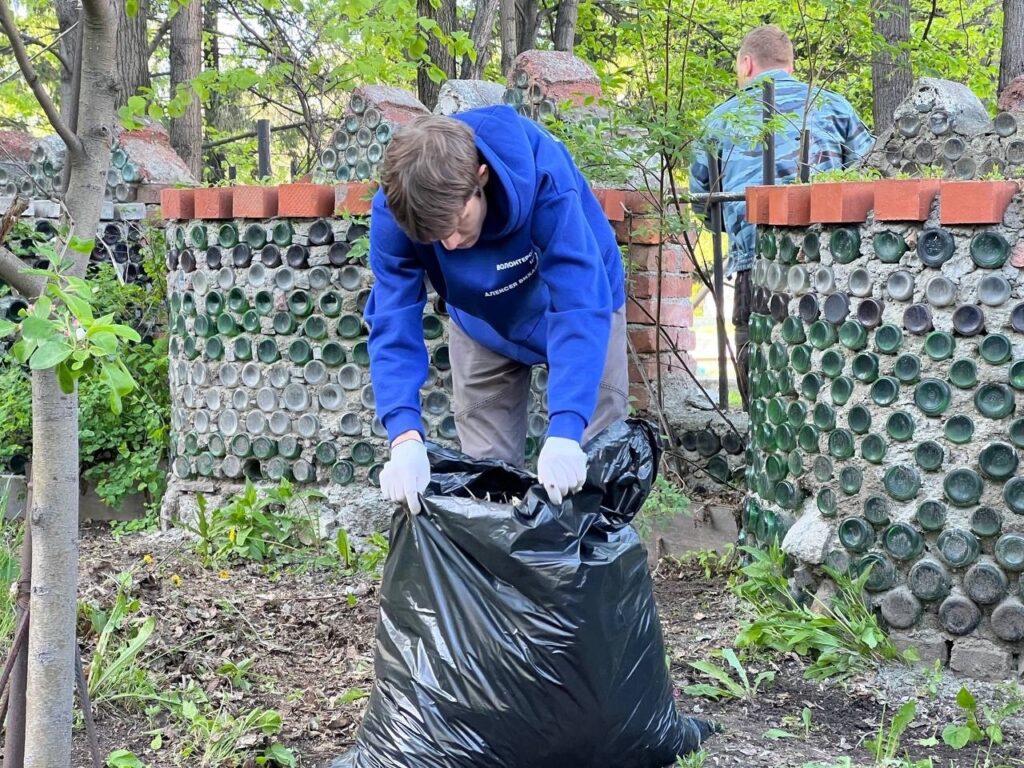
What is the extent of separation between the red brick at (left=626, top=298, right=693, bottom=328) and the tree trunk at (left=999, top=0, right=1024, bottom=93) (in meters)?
3.09

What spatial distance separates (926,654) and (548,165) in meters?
1.83

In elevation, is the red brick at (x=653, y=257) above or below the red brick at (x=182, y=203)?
below

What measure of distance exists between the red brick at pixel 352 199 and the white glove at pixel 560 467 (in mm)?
2114

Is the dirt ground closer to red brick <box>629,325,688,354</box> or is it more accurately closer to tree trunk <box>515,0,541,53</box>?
red brick <box>629,325,688,354</box>

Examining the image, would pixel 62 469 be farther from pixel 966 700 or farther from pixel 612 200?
pixel 612 200

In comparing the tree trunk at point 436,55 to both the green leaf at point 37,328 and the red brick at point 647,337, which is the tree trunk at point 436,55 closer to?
the red brick at point 647,337

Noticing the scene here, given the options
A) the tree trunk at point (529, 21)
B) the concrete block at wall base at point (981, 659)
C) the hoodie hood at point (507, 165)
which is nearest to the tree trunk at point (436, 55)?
the tree trunk at point (529, 21)

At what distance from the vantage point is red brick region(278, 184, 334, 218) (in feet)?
13.9

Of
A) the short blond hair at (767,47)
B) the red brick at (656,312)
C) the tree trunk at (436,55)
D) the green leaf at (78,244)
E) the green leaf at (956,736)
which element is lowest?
the green leaf at (956,736)

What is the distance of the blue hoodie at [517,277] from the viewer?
7.54 ft

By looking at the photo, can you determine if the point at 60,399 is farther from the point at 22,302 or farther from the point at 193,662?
the point at 22,302

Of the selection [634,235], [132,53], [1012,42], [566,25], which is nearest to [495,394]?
[634,235]

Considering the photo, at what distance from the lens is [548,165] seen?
2381 millimetres

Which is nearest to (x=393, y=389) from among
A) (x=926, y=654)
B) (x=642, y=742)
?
(x=642, y=742)
